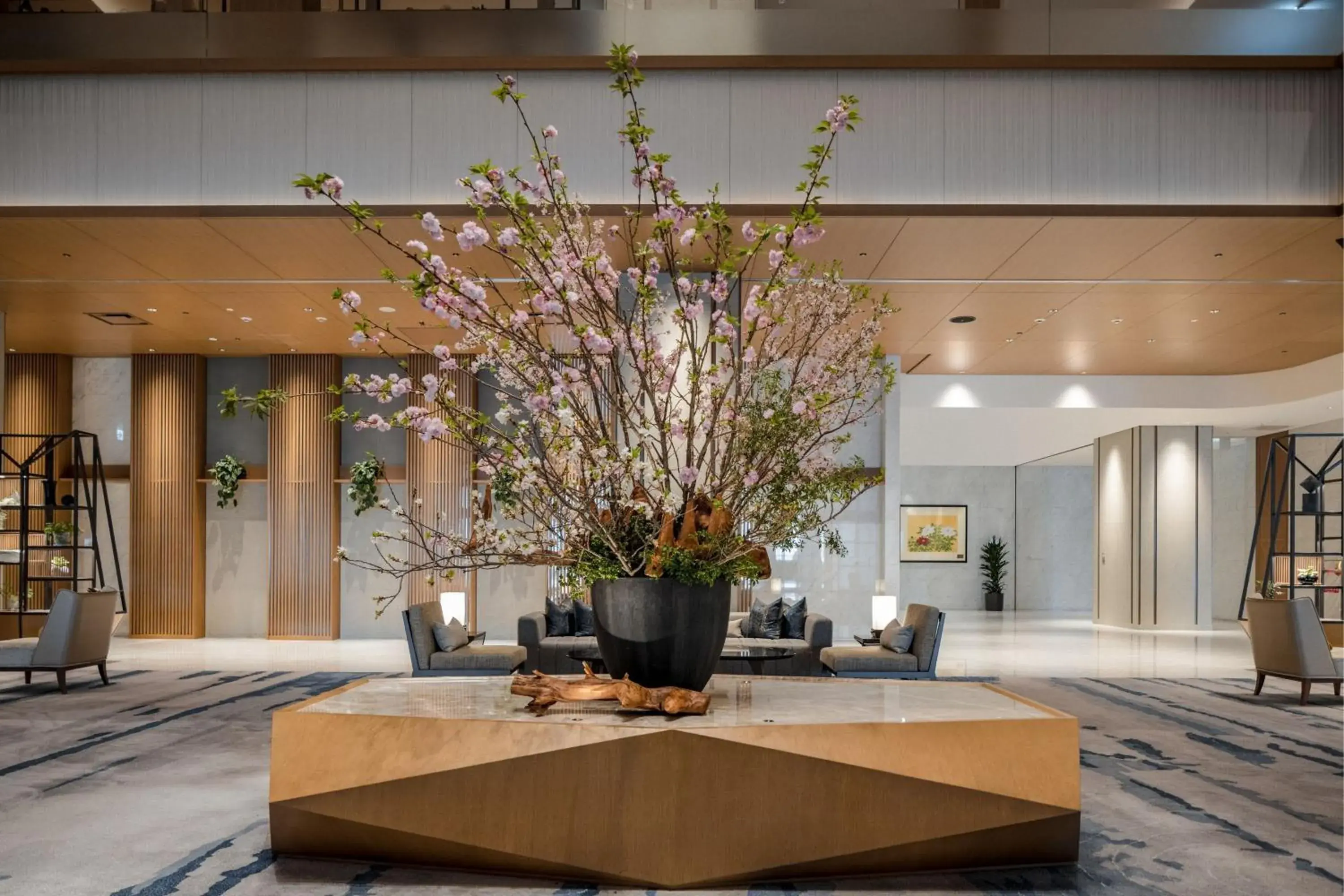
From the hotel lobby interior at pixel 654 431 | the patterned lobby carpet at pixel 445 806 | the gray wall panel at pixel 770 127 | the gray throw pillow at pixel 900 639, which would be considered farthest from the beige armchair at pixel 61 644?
the gray throw pillow at pixel 900 639

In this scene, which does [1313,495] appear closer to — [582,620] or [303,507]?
[582,620]

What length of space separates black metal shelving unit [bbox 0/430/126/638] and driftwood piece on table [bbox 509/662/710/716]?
932 cm

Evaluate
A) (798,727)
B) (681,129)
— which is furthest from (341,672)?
(798,727)

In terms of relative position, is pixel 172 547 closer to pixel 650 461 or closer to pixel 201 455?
pixel 201 455

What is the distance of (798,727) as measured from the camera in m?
3.44

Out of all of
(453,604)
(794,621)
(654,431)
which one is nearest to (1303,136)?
(654,431)

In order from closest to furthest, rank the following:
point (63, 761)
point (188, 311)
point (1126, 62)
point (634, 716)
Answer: point (634, 716) < point (63, 761) < point (1126, 62) < point (188, 311)

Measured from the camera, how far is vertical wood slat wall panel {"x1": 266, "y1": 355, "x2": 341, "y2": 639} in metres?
14.6

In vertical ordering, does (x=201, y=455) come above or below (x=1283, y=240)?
below

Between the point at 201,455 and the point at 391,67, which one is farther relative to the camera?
the point at 201,455

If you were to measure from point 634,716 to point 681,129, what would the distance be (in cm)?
568

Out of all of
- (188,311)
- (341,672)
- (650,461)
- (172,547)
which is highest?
(188,311)

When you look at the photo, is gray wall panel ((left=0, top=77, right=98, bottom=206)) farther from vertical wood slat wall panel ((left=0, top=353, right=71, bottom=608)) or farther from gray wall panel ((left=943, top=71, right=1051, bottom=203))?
vertical wood slat wall panel ((left=0, top=353, right=71, bottom=608))

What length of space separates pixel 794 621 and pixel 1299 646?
4175 mm
